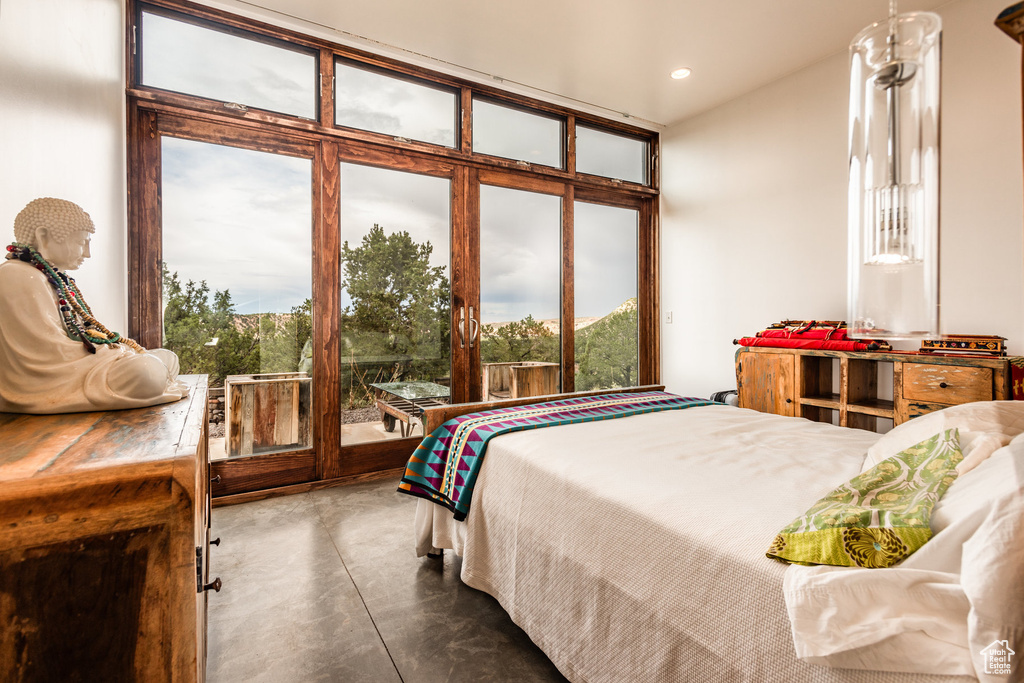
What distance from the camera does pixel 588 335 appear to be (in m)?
4.22

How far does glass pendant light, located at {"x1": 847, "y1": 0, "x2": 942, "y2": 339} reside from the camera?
0.54 m

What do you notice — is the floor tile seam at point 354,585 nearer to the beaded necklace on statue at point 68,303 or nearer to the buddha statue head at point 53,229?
the beaded necklace on statue at point 68,303

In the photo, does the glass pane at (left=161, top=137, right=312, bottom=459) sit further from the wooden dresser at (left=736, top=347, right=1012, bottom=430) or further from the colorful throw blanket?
the wooden dresser at (left=736, top=347, right=1012, bottom=430)

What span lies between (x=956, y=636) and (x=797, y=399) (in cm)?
261

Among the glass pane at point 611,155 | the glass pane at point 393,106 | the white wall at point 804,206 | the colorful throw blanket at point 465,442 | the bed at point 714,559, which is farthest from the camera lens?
the glass pane at point 611,155

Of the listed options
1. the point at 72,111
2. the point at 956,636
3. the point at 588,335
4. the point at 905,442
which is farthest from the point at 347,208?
the point at 956,636

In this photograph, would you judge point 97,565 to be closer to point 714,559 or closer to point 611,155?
point 714,559

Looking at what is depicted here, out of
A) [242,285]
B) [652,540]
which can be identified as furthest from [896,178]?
[242,285]

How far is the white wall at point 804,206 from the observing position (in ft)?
8.20

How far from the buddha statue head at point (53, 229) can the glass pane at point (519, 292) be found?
8.88 ft

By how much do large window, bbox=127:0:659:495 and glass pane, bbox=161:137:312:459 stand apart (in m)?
0.01

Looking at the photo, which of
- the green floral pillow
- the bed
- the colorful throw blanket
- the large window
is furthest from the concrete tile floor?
the green floral pillow

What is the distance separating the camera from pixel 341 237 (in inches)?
125

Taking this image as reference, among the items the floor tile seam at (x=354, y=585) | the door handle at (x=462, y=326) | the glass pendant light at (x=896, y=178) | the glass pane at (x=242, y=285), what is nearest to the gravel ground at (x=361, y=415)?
the glass pane at (x=242, y=285)
